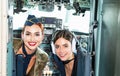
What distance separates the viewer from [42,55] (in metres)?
1.47

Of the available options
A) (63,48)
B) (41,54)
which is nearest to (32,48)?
(41,54)

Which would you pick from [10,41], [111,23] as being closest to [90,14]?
[111,23]

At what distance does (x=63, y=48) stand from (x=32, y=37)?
8.5 inches

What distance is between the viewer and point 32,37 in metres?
1.44

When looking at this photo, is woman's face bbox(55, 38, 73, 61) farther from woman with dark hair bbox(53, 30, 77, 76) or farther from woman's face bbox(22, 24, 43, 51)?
woman's face bbox(22, 24, 43, 51)

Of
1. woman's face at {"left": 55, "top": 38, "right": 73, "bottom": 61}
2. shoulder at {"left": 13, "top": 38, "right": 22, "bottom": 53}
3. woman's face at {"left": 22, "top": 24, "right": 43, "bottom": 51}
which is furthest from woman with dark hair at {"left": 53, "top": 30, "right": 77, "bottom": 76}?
shoulder at {"left": 13, "top": 38, "right": 22, "bottom": 53}

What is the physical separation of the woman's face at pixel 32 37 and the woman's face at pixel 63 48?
12 cm

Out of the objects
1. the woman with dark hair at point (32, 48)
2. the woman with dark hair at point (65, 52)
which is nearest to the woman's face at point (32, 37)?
the woman with dark hair at point (32, 48)

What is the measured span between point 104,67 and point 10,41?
2.17ft

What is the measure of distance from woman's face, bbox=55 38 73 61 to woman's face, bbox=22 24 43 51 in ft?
0.39

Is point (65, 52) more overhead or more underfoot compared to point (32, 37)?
more underfoot

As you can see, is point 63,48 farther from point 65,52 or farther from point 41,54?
point 41,54

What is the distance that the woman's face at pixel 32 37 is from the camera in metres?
1.43

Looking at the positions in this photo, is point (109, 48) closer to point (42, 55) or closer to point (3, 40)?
point (42, 55)
